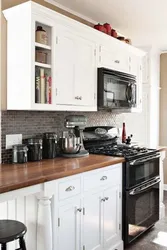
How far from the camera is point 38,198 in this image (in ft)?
5.96

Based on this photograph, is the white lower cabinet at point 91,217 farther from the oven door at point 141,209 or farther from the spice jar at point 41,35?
the spice jar at point 41,35

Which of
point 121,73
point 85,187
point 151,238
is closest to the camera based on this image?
point 85,187

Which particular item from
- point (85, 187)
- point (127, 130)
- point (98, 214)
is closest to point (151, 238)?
point (98, 214)

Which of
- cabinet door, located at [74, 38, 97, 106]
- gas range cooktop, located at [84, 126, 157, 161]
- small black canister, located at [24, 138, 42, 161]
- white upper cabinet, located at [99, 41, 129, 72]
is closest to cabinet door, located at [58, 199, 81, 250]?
small black canister, located at [24, 138, 42, 161]

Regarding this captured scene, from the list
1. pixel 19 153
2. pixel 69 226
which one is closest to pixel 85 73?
pixel 19 153

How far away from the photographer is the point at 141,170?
2.81 meters

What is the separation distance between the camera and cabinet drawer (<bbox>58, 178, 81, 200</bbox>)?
1.93 m

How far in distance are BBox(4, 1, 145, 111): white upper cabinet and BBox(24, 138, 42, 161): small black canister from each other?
33cm

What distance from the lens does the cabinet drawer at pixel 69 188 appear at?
75.9 inches

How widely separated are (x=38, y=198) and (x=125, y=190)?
107 centimetres

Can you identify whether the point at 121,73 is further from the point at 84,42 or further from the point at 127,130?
the point at 127,130

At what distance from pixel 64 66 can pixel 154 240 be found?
6.71 feet

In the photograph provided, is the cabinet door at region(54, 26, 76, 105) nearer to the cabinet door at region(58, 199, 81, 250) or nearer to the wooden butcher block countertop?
the wooden butcher block countertop

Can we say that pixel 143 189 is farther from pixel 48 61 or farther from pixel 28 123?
pixel 48 61
